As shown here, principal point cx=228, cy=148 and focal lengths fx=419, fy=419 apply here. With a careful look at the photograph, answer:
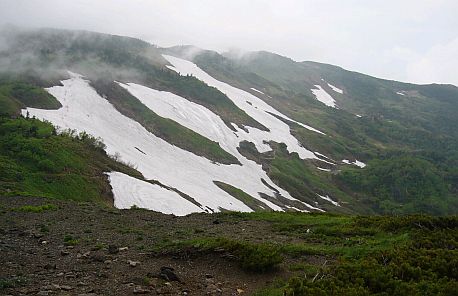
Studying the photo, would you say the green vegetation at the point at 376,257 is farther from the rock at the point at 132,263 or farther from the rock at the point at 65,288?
the rock at the point at 65,288

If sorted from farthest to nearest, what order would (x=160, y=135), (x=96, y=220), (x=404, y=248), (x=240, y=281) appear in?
(x=160, y=135)
(x=96, y=220)
(x=404, y=248)
(x=240, y=281)

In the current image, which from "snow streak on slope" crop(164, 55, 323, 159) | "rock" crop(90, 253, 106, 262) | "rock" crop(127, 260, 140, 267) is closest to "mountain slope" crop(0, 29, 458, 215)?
"snow streak on slope" crop(164, 55, 323, 159)

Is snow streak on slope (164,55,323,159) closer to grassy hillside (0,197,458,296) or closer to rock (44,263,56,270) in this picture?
grassy hillside (0,197,458,296)

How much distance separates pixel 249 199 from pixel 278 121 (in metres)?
88.2

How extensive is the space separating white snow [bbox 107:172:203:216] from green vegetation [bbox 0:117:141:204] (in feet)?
5.62

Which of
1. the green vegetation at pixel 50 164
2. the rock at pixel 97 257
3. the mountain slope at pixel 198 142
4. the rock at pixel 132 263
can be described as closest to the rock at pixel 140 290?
the rock at pixel 132 263

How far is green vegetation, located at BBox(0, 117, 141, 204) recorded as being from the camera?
51.4 metres

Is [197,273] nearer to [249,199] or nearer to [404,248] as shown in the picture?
[404,248]

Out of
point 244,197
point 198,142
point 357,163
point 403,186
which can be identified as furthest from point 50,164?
point 357,163

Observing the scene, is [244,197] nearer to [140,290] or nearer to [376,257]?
[376,257]

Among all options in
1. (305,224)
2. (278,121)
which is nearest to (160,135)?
(278,121)

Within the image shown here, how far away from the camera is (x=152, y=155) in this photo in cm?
9606

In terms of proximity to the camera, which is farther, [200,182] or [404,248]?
[200,182]

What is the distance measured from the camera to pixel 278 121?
17262 centimetres
